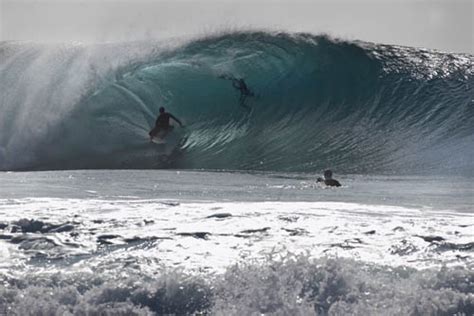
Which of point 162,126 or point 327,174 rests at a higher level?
point 162,126

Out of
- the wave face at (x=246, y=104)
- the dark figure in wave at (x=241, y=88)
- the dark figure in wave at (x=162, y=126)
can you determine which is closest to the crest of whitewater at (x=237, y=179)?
the wave face at (x=246, y=104)

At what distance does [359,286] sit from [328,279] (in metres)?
0.29

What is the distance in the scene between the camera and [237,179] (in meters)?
17.5

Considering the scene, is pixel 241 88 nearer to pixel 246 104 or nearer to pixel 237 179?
pixel 246 104

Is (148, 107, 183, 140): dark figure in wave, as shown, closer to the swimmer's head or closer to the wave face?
the wave face

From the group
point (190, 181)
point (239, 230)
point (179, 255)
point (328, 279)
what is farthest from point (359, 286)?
point (190, 181)

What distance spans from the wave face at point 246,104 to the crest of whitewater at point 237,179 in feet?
0.18

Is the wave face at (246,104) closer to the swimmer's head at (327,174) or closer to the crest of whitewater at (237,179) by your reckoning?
the crest of whitewater at (237,179)

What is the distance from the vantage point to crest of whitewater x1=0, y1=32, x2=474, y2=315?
23.9 feet

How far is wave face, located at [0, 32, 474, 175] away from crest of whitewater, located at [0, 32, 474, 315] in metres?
0.06

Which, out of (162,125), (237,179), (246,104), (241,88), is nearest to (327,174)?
(237,179)

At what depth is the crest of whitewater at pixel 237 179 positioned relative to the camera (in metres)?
7.30

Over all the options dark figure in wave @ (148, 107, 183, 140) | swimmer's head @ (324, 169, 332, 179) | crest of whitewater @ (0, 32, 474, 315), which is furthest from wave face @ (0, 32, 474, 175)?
swimmer's head @ (324, 169, 332, 179)

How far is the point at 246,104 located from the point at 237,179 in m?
6.04
